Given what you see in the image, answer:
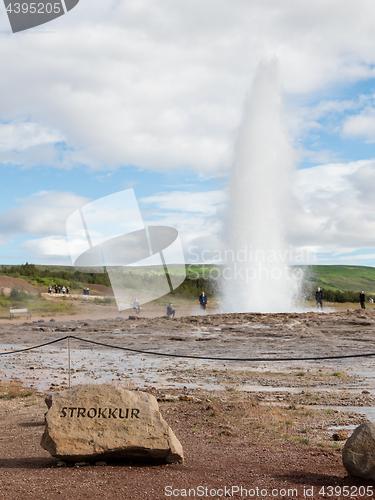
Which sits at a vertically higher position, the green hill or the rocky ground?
the green hill

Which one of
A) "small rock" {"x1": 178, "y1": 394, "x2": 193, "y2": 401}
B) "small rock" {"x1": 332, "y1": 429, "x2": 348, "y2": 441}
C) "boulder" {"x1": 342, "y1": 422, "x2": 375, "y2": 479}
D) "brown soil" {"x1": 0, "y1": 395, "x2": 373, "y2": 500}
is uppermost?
"boulder" {"x1": 342, "y1": 422, "x2": 375, "y2": 479}

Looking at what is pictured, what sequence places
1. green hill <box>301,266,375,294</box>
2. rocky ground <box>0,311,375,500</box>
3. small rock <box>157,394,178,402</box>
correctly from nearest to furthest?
rocky ground <box>0,311,375,500</box> < small rock <box>157,394,178,402</box> < green hill <box>301,266,375,294</box>

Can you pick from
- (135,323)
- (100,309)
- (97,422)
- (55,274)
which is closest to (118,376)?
(97,422)

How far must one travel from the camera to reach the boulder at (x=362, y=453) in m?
4.73

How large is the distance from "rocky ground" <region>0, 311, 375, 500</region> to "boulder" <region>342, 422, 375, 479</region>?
5.3 inches

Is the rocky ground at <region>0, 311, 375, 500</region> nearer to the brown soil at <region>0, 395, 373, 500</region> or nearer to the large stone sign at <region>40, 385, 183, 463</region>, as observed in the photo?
the brown soil at <region>0, 395, 373, 500</region>

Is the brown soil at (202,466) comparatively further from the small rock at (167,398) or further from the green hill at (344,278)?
the green hill at (344,278)

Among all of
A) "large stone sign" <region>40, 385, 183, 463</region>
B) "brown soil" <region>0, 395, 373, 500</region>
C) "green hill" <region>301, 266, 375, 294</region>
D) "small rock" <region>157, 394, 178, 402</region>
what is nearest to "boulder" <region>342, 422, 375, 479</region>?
"brown soil" <region>0, 395, 373, 500</region>

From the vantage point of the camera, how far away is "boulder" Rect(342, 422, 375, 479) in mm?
4730

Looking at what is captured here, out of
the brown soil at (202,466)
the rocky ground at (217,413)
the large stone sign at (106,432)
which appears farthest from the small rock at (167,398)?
the large stone sign at (106,432)

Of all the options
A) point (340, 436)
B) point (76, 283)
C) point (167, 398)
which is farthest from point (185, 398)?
point (76, 283)

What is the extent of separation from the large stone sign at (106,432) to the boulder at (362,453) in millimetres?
1886

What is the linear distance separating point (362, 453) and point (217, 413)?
3.69 meters

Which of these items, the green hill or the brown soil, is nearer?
the brown soil
